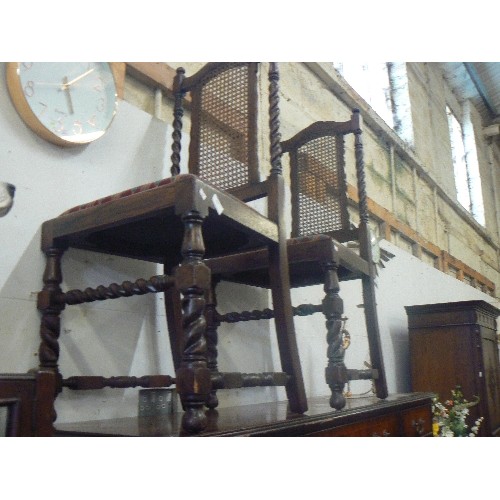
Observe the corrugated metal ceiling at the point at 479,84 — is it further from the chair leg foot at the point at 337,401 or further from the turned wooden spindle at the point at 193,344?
the turned wooden spindle at the point at 193,344

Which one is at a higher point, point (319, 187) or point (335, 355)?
point (319, 187)

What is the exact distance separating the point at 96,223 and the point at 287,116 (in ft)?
4.77

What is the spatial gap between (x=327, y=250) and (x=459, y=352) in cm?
149

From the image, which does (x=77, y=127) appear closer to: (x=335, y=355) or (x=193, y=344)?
(x=193, y=344)

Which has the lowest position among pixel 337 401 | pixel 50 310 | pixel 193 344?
pixel 337 401

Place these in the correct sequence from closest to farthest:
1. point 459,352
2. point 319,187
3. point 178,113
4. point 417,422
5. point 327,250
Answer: point 327,250 → point 178,113 → point 417,422 → point 319,187 → point 459,352

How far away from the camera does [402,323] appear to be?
272 cm

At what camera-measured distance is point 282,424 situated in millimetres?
1006

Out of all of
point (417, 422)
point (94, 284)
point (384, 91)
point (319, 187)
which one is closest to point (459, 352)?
point (417, 422)

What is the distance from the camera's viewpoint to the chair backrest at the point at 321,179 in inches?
73.5

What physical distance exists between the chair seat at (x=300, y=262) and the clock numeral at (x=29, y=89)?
0.63 meters

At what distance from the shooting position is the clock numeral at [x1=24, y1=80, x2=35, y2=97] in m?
1.15

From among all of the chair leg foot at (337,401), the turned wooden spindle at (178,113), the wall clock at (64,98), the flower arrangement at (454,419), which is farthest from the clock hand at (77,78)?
the flower arrangement at (454,419)
